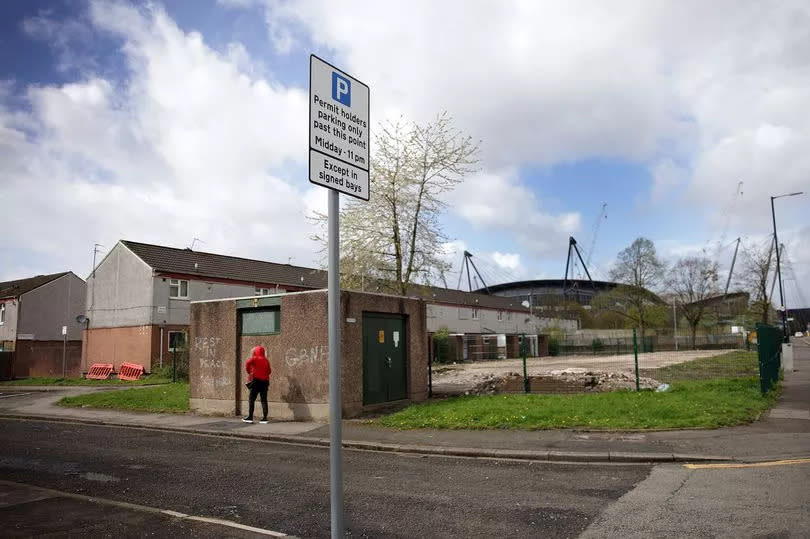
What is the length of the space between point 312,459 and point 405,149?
15.6 m

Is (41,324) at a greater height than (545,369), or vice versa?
(41,324)

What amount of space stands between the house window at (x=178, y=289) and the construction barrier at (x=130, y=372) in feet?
16.1

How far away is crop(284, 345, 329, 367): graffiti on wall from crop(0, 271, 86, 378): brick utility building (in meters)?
27.1

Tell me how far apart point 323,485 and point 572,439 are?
464 cm

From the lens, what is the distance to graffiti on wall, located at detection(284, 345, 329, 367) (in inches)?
546

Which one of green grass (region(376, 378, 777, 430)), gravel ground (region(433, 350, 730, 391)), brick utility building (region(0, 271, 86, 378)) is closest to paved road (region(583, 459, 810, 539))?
green grass (region(376, 378, 777, 430))

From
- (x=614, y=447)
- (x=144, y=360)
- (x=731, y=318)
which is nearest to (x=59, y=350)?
(x=144, y=360)

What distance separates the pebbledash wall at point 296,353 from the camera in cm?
1391

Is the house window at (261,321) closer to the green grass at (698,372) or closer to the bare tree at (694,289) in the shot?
the green grass at (698,372)

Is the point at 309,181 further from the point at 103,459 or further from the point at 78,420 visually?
the point at 78,420

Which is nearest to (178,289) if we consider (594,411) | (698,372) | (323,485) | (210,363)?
(210,363)

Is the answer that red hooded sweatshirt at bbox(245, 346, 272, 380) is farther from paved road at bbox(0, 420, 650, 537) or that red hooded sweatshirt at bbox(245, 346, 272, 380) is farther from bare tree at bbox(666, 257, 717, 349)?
bare tree at bbox(666, 257, 717, 349)

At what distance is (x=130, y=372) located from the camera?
109 ft

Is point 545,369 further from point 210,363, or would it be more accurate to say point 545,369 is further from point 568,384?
point 210,363
